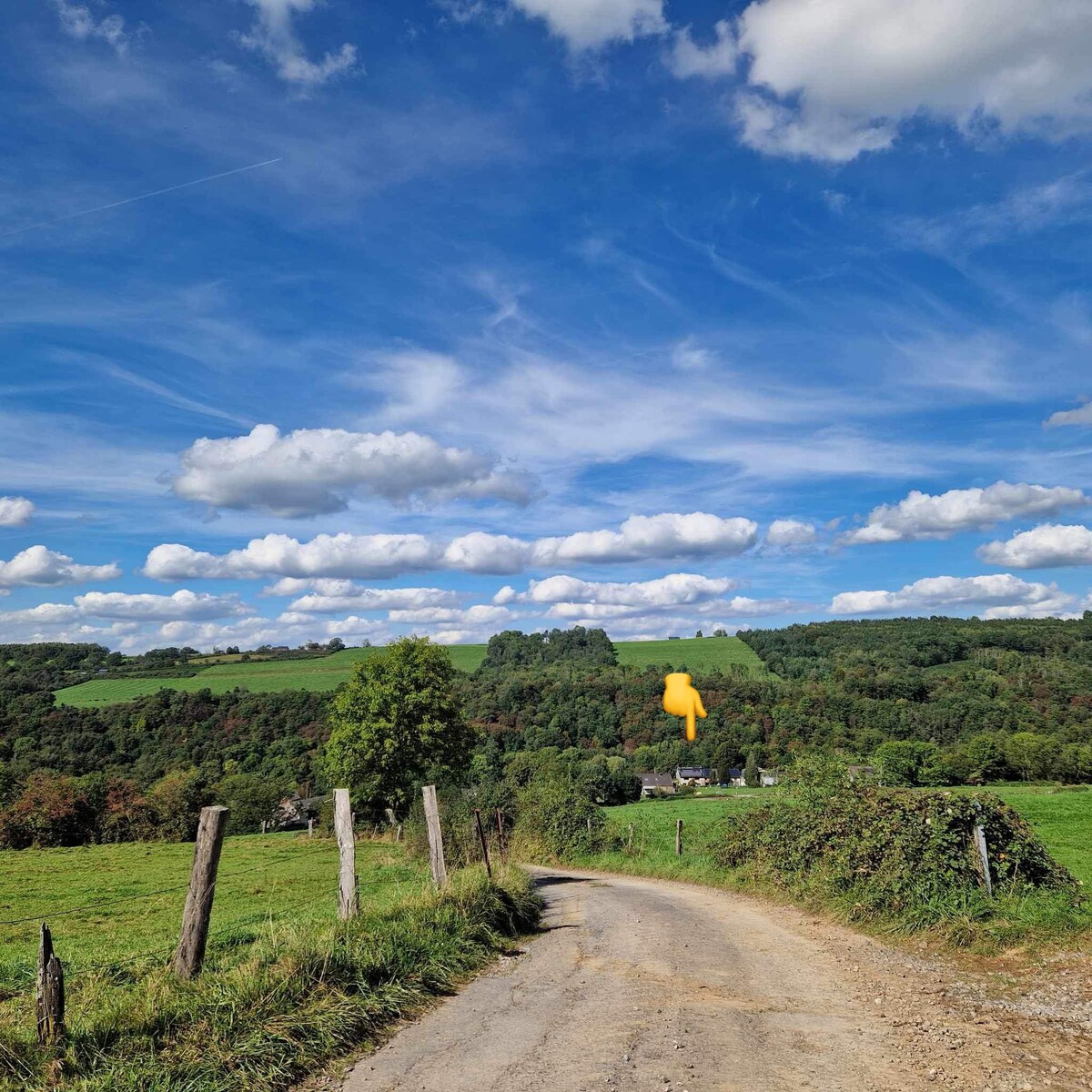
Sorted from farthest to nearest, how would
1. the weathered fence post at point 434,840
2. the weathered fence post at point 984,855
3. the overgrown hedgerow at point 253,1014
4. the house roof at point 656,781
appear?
the house roof at point 656,781
the weathered fence post at point 434,840
the weathered fence post at point 984,855
the overgrown hedgerow at point 253,1014

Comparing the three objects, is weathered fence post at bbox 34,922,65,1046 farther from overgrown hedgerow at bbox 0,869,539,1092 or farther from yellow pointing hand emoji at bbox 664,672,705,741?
yellow pointing hand emoji at bbox 664,672,705,741

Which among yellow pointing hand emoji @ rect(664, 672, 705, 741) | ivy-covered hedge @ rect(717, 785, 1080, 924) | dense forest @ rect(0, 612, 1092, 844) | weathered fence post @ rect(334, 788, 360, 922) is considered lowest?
dense forest @ rect(0, 612, 1092, 844)

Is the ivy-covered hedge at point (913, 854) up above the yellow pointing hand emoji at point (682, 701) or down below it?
below

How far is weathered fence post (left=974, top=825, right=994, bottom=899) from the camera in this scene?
35.1 feet

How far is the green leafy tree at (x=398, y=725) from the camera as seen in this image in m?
33.1

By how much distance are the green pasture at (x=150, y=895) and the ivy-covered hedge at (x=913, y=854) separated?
7.23 meters

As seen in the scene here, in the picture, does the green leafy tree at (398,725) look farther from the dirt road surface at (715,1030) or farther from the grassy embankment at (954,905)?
the dirt road surface at (715,1030)

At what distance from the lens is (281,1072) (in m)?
5.50

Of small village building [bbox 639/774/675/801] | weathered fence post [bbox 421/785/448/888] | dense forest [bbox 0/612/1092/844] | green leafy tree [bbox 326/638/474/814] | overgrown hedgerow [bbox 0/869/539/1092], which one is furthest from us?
small village building [bbox 639/774/675/801]

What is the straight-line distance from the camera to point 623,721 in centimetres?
8619

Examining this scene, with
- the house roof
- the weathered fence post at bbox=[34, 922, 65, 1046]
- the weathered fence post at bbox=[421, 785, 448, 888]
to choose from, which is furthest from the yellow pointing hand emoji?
the house roof

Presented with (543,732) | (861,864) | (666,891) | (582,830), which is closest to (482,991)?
(861,864)

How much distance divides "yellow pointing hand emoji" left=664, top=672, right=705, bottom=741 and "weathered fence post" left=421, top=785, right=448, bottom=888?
3801 millimetres

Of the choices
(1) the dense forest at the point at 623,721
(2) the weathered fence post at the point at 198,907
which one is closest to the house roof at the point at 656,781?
(1) the dense forest at the point at 623,721
